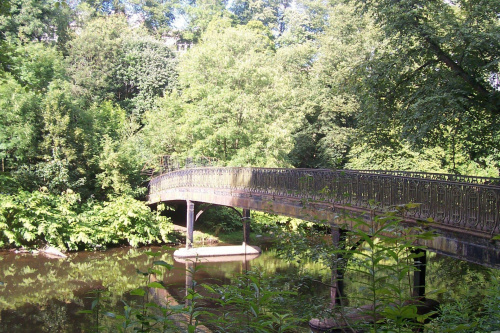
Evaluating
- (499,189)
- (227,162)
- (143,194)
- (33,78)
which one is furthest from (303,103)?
(499,189)

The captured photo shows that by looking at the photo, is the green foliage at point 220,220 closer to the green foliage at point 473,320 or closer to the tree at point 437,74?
the tree at point 437,74

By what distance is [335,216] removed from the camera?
3.59m

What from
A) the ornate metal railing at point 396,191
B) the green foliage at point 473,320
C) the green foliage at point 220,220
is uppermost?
the ornate metal railing at point 396,191

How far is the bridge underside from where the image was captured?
6.31 metres

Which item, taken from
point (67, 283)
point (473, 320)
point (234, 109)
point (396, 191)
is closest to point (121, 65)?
point (234, 109)

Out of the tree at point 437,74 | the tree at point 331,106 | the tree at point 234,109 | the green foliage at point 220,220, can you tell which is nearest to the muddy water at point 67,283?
the green foliage at point 220,220

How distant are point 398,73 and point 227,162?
11920 millimetres

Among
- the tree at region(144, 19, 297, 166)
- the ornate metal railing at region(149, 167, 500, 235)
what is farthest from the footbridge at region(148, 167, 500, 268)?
the tree at region(144, 19, 297, 166)

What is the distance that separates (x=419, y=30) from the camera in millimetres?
11195

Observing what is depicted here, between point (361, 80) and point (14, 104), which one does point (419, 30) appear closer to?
point (361, 80)

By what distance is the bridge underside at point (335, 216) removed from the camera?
631 cm

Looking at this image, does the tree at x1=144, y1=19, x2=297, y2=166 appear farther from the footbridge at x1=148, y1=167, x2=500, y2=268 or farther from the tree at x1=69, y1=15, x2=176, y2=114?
the tree at x1=69, y1=15, x2=176, y2=114

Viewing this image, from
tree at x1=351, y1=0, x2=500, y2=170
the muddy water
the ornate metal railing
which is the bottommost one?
the muddy water

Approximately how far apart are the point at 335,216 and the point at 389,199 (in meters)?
5.41
